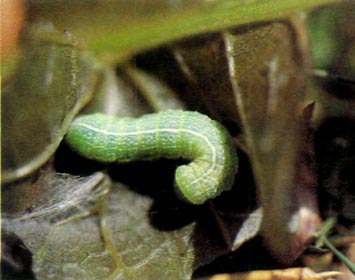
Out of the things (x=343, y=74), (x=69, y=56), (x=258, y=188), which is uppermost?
(x=69, y=56)

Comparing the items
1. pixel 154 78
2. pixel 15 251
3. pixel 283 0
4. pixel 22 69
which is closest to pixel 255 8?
pixel 283 0

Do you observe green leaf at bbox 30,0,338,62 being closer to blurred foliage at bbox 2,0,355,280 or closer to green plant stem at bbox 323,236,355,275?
blurred foliage at bbox 2,0,355,280

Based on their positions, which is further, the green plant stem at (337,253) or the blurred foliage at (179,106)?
the green plant stem at (337,253)

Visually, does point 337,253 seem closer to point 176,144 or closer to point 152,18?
point 176,144

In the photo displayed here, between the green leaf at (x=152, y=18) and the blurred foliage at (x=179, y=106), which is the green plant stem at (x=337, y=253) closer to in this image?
the blurred foliage at (x=179, y=106)

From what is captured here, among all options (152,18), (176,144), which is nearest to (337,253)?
(176,144)

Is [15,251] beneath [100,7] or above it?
beneath

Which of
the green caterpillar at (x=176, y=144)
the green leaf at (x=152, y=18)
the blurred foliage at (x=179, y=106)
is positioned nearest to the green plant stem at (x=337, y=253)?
the blurred foliage at (x=179, y=106)

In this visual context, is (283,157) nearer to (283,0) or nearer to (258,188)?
(258,188)

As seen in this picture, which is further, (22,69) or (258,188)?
(258,188)
